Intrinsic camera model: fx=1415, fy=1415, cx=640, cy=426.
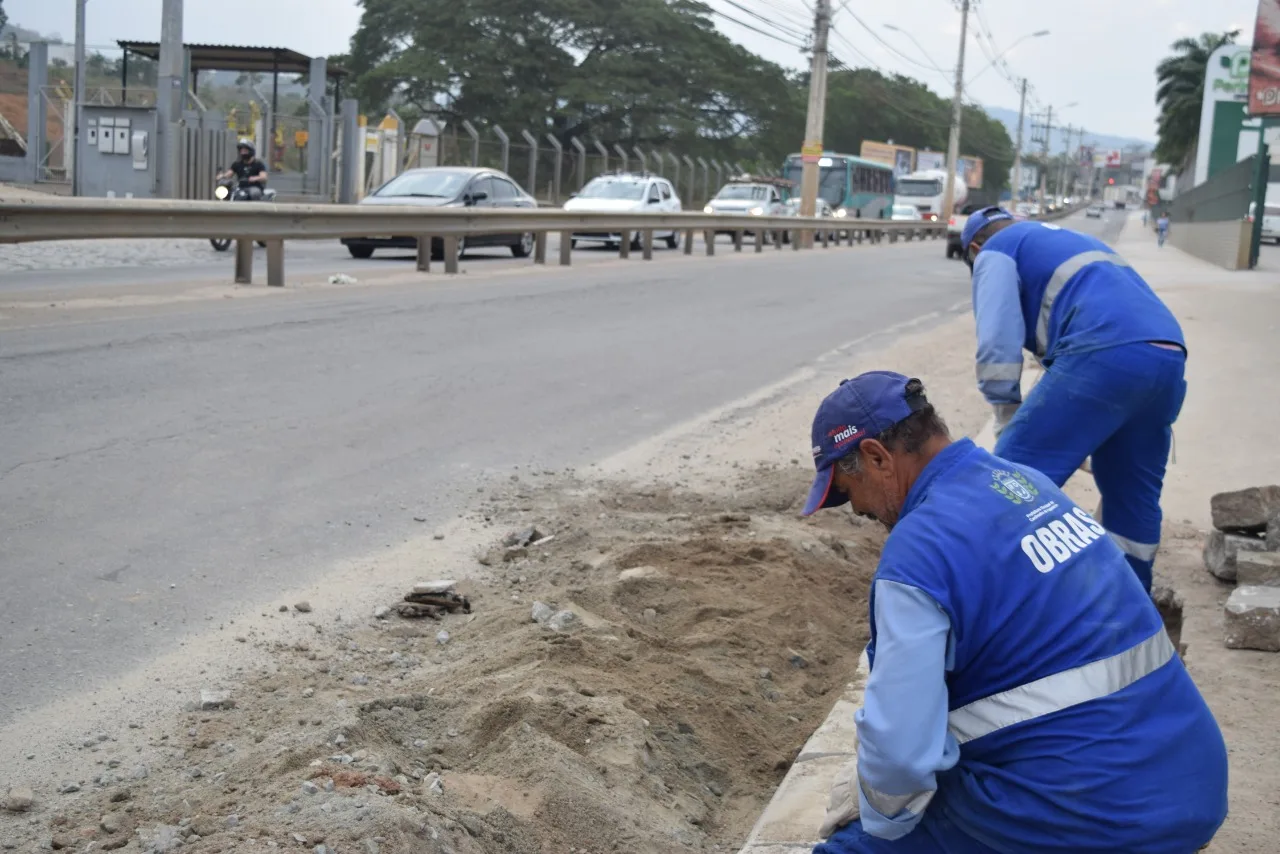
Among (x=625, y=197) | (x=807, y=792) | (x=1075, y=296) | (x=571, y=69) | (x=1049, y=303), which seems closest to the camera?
(x=807, y=792)

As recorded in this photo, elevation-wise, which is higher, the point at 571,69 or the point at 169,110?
the point at 571,69

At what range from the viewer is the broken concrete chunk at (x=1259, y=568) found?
566 centimetres

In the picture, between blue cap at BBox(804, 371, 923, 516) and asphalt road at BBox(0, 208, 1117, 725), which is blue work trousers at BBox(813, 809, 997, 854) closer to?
blue cap at BBox(804, 371, 923, 516)

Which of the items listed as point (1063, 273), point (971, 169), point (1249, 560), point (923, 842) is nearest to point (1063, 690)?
point (923, 842)

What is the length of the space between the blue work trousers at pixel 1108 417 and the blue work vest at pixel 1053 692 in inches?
91.4

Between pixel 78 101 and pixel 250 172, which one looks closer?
pixel 250 172

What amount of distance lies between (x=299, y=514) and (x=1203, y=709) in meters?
4.57

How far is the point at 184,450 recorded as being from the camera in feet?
23.3

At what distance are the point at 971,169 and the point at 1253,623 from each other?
417 ft

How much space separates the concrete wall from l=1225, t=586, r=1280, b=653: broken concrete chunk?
25817 millimetres

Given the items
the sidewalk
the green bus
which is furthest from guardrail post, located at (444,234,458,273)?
the green bus

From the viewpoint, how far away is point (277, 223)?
46.6ft

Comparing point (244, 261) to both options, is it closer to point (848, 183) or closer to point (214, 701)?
point (214, 701)

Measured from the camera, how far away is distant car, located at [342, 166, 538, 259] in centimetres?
2081
